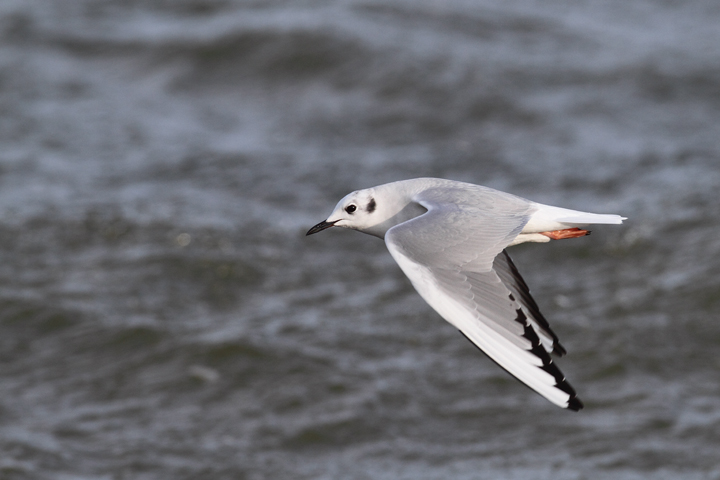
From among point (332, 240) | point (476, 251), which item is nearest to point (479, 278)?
point (476, 251)

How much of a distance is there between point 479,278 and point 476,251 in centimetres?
11

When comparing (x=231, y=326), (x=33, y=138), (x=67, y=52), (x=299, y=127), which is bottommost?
(x=231, y=326)

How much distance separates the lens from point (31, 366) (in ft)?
23.7

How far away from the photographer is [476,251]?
3527mm

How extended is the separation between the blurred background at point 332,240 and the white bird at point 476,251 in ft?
8.76

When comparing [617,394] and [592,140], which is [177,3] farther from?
[617,394]

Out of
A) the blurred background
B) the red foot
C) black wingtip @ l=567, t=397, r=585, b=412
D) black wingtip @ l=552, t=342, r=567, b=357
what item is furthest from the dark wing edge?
the blurred background

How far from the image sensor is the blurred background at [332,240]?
6.51 meters

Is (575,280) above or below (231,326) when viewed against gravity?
below

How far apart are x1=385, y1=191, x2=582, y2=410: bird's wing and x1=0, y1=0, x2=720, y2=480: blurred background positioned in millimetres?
2884

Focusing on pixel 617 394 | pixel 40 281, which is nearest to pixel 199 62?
pixel 40 281

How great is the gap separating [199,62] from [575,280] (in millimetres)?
5514

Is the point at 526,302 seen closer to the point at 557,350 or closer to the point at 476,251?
the point at 557,350

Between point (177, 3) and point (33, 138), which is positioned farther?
point (177, 3)
